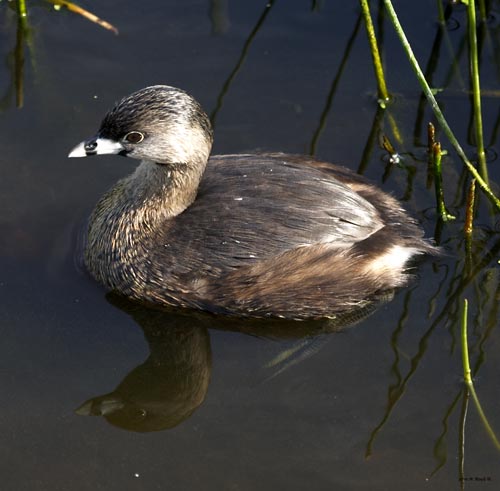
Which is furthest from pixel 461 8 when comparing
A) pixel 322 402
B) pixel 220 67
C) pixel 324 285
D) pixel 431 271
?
pixel 322 402

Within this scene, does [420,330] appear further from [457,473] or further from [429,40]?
[429,40]

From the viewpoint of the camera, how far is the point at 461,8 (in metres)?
7.85

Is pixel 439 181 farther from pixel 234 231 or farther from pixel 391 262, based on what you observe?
pixel 234 231

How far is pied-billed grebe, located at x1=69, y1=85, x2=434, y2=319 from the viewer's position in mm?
5688

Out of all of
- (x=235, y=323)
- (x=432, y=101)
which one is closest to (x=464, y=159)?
(x=432, y=101)

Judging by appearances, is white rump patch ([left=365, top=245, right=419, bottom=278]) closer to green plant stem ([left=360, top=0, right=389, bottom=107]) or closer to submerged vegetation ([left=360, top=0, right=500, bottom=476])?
submerged vegetation ([left=360, top=0, right=500, bottom=476])

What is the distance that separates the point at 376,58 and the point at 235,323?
196 centimetres

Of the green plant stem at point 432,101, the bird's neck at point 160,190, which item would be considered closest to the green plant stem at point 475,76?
the green plant stem at point 432,101

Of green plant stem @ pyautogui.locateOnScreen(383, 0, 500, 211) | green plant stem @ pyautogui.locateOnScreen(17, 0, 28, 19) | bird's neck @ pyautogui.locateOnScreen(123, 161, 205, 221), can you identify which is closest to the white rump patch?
green plant stem @ pyautogui.locateOnScreen(383, 0, 500, 211)

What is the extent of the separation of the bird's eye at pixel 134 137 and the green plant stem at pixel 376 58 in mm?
1511

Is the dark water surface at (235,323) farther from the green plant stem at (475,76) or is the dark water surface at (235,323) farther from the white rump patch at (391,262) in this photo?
the green plant stem at (475,76)

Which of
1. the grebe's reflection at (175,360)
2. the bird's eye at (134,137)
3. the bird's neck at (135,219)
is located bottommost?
the grebe's reflection at (175,360)

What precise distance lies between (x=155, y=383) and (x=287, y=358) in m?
0.70

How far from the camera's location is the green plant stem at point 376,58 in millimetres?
6353
